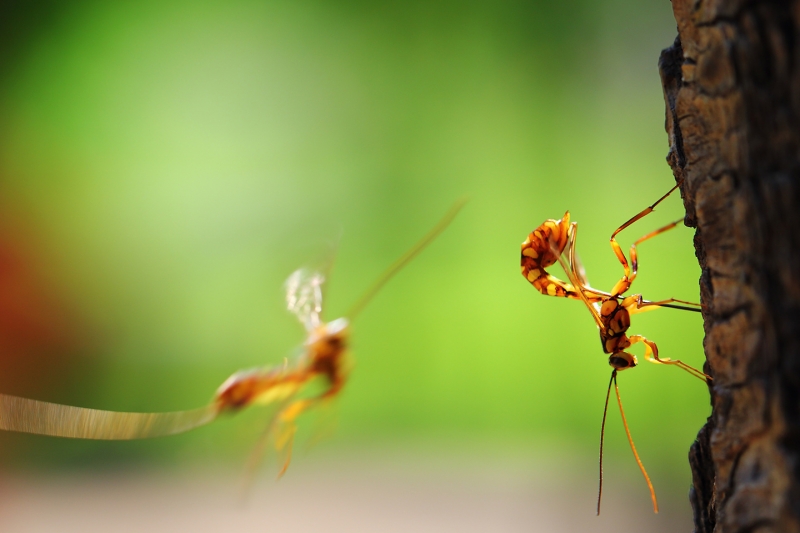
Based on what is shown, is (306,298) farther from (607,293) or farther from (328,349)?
(607,293)

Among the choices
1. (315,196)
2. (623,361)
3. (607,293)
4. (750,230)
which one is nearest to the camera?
(750,230)

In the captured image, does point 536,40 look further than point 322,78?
No

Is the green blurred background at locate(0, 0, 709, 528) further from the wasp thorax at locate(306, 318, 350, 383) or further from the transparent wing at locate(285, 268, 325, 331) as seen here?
the wasp thorax at locate(306, 318, 350, 383)

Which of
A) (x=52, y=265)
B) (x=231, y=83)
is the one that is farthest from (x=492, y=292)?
(x=52, y=265)

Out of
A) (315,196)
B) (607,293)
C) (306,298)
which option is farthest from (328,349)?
(315,196)

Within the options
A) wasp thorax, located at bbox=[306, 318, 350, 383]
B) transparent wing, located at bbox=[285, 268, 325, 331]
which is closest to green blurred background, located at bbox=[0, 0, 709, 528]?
transparent wing, located at bbox=[285, 268, 325, 331]

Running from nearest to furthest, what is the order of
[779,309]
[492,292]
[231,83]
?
1. [779,309]
2. [492,292]
3. [231,83]

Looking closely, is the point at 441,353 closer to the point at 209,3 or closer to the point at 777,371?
the point at 209,3
